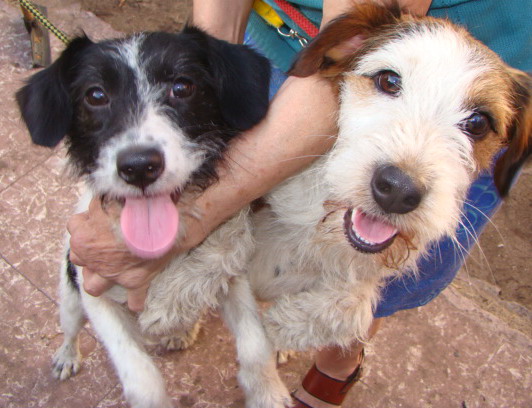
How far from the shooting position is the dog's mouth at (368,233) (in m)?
1.64

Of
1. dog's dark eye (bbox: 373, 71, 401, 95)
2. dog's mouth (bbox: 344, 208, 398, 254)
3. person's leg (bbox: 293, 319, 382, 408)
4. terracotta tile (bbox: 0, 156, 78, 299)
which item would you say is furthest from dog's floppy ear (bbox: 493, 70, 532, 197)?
terracotta tile (bbox: 0, 156, 78, 299)

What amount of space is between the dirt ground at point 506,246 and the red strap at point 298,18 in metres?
1.80

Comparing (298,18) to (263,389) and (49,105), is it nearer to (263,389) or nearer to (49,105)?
(49,105)

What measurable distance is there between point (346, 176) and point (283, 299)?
71 centimetres

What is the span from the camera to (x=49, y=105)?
192 cm

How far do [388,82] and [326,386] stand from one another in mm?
1524

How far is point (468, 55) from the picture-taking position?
5.49 feet

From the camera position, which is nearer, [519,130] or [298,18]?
[519,130]

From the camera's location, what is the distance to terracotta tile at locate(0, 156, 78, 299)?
9.89 ft

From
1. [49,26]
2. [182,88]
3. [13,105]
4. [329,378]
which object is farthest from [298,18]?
[13,105]

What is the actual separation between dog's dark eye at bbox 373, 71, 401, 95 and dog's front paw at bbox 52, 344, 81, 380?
1.91 meters

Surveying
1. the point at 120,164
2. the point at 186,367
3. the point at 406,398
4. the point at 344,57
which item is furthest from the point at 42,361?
the point at 344,57

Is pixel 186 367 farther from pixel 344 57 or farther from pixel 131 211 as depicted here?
pixel 344 57

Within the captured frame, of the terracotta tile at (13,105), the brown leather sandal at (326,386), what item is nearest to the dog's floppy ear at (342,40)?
the brown leather sandal at (326,386)
